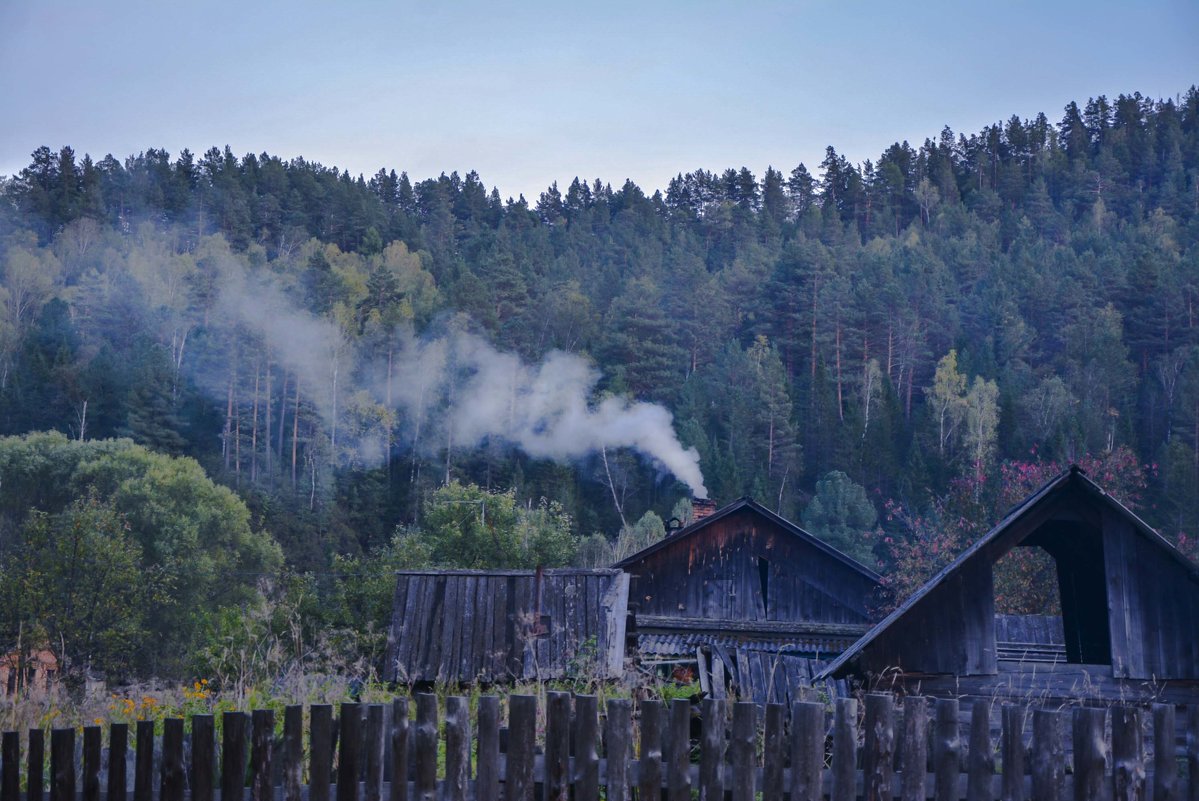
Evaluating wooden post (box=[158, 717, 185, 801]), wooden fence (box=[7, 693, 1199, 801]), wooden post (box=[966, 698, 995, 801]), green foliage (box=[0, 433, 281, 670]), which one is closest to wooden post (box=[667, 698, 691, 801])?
wooden fence (box=[7, 693, 1199, 801])

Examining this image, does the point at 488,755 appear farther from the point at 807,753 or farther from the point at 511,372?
the point at 511,372

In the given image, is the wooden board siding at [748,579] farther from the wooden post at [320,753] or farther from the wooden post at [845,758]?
the wooden post at [845,758]

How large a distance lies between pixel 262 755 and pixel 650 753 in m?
1.95

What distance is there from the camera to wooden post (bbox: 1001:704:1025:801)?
5742 millimetres

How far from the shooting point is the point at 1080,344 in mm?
83438

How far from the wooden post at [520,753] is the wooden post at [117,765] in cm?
202

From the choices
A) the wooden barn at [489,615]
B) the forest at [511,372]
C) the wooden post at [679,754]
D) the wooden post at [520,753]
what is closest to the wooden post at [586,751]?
the wooden post at [520,753]

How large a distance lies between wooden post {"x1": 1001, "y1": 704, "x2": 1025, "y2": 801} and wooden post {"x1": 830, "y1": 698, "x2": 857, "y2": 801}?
677 millimetres

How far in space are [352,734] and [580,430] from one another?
7432cm

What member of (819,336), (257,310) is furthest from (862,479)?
(257,310)

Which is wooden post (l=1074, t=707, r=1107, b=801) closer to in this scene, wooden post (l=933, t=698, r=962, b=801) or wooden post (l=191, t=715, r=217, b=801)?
wooden post (l=933, t=698, r=962, b=801)

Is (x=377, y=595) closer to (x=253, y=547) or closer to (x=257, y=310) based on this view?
(x=253, y=547)

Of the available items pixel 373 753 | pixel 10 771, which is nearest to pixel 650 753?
pixel 373 753

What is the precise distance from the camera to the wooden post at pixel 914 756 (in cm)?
577
